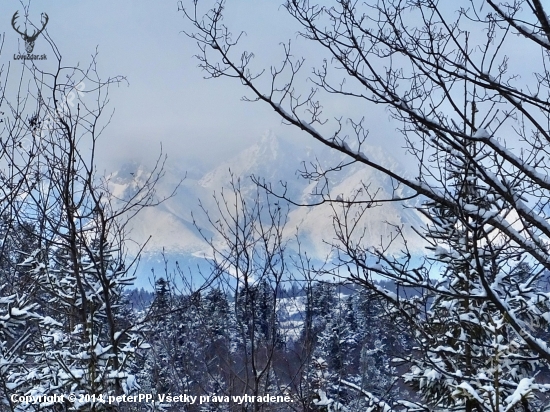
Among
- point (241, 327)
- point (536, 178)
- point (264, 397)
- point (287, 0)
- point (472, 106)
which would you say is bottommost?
point (264, 397)

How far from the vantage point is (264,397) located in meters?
4.26

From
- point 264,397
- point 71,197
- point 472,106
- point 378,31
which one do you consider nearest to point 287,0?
point 378,31

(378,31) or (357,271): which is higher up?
(378,31)

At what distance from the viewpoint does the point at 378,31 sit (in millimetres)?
3318

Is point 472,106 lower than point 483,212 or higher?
higher

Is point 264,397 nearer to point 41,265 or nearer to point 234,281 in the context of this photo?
point 234,281

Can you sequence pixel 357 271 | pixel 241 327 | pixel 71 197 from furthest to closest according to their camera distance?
pixel 241 327 < pixel 71 197 < pixel 357 271

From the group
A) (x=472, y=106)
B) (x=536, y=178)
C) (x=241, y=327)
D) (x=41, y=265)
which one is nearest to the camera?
(x=536, y=178)

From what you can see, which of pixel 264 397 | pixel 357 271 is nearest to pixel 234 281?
pixel 264 397

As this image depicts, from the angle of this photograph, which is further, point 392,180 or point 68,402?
point 68,402

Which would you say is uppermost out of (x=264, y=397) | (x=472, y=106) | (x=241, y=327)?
(x=472, y=106)

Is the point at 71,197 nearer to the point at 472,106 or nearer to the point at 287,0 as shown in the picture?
the point at 287,0

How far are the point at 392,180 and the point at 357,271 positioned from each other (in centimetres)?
68

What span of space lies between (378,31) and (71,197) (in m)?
2.67
